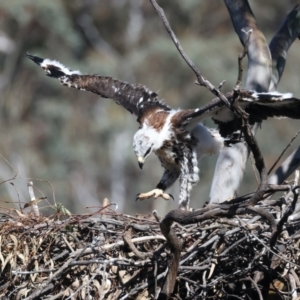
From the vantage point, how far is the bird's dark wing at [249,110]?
17.7 ft

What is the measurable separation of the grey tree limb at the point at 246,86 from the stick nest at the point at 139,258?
1.53 meters

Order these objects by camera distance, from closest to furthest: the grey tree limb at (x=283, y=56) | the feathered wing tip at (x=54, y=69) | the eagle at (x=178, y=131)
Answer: the eagle at (x=178, y=131) < the grey tree limb at (x=283, y=56) < the feathered wing tip at (x=54, y=69)

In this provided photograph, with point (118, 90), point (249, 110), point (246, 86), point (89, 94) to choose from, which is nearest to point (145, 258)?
point (249, 110)

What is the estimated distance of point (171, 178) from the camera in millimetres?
7016

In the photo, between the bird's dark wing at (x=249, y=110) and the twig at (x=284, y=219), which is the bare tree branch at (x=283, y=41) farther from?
the twig at (x=284, y=219)

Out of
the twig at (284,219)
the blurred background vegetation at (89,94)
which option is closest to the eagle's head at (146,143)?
the twig at (284,219)

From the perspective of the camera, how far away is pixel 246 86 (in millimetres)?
7000

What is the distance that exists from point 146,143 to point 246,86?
3.55 feet

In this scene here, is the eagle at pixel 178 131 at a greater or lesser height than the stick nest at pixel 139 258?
greater

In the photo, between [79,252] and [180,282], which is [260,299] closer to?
[180,282]

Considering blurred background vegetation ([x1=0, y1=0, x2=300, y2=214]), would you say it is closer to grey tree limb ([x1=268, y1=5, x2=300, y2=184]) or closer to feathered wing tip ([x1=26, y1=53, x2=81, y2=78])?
feathered wing tip ([x1=26, y1=53, x2=81, y2=78])

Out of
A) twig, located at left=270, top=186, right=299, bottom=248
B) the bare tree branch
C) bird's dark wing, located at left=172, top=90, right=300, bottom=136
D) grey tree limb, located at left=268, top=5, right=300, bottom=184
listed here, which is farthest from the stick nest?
the bare tree branch

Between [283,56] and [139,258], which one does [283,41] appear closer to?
[283,56]

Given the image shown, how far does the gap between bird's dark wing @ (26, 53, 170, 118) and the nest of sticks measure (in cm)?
220
